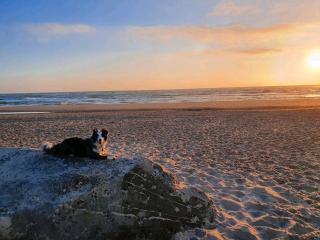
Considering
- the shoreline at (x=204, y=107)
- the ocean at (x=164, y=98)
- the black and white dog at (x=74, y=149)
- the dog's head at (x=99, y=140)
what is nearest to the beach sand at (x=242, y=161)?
the black and white dog at (x=74, y=149)

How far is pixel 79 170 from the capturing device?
5.74 metres

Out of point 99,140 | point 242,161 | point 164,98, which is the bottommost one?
point 164,98

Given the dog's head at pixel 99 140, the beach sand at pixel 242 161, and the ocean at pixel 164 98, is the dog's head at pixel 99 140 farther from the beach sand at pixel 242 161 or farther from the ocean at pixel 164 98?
the ocean at pixel 164 98

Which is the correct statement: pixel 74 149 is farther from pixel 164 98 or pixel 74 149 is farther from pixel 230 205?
pixel 164 98

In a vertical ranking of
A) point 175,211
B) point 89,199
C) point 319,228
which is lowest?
point 319,228

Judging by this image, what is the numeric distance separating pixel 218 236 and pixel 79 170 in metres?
2.61

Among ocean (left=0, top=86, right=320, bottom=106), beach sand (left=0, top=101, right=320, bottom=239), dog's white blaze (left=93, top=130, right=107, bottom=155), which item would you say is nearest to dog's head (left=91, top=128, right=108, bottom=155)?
dog's white blaze (left=93, top=130, right=107, bottom=155)

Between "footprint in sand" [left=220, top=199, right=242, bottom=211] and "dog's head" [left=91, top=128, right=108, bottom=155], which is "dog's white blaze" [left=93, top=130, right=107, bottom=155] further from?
"footprint in sand" [left=220, top=199, right=242, bottom=211]

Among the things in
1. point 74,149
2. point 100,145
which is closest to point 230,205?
point 100,145

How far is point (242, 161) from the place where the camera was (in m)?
11.1

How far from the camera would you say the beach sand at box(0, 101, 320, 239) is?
21.1 feet

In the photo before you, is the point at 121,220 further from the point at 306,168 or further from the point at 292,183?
the point at 306,168

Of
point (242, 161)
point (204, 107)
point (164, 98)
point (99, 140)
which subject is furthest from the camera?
point (164, 98)

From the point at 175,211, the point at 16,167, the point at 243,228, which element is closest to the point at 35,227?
the point at 16,167
